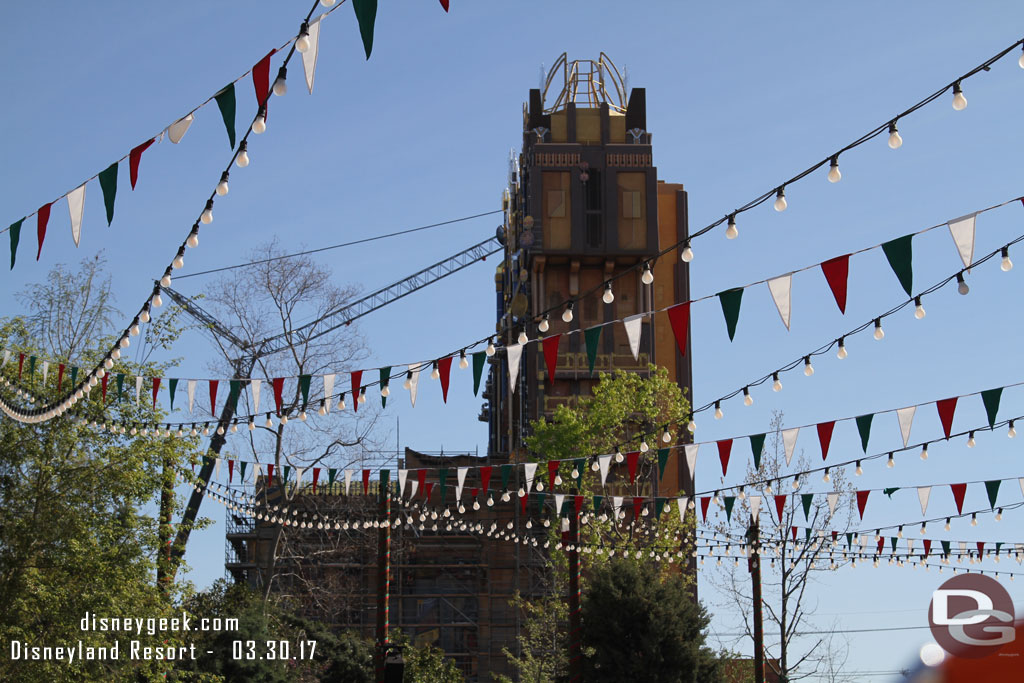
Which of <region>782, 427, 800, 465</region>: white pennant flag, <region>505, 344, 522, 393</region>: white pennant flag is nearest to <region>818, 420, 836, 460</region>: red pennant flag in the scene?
<region>782, 427, 800, 465</region>: white pennant flag

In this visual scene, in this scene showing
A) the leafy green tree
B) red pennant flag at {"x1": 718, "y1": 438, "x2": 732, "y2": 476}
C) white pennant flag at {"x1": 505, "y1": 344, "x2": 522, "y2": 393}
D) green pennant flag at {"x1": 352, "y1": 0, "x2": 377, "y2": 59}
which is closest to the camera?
green pennant flag at {"x1": 352, "y1": 0, "x2": 377, "y2": 59}

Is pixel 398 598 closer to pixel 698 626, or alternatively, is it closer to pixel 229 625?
pixel 229 625

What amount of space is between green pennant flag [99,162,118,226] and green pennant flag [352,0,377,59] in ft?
10.4

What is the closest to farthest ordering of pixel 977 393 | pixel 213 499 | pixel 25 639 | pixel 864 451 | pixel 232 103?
pixel 232 103
pixel 977 393
pixel 864 451
pixel 25 639
pixel 213 499

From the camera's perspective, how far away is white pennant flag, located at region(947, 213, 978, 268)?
928 cm

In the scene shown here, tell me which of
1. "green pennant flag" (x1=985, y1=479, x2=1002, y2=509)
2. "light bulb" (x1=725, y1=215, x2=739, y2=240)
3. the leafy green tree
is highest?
"light bulb" (x1=725, y1=215, x2=739, y2=240)

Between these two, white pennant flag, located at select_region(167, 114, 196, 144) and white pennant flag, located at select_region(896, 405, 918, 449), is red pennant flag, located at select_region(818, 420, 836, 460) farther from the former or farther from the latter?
white pennant flag, located at select_region(167, 114, 196, 144)

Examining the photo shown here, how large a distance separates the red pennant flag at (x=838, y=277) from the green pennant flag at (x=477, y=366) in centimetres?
400

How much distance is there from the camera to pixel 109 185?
933 centimetres

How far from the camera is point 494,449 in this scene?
6194 cm

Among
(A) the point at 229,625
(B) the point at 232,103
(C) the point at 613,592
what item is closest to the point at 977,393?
(B) the point at 232,103

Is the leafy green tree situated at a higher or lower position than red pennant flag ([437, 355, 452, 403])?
lower

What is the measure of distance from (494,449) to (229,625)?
1348 inches

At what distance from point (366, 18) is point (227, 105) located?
5.43 feet
